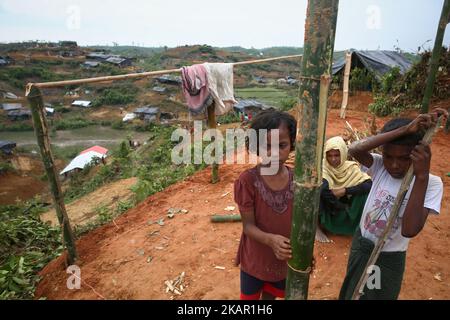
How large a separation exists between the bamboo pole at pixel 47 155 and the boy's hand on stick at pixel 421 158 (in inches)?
109

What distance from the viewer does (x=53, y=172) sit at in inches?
113

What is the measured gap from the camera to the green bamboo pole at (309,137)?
0.82m

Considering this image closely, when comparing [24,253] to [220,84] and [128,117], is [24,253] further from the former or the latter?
[128,117]

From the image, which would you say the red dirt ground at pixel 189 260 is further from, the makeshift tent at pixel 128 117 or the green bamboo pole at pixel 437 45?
the makeshift tent at pixel 128 117

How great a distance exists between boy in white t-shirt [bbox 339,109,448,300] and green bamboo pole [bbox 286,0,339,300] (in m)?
0.51

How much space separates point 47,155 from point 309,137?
2.67 metres

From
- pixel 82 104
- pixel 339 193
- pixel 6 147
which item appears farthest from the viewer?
Answer: pixel 82 104

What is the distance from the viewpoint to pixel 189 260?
3234 millimetres

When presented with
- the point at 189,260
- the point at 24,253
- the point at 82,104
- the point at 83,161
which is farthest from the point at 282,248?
the point at 82,104

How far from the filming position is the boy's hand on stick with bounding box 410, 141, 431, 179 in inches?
41.4

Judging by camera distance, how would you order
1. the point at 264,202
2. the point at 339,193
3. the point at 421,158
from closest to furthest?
1. the point at 421,158
2. the point at 264,202
3. the point at 339,193

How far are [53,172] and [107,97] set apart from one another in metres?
36.5

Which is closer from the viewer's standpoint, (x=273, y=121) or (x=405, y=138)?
(x=405, y=138)

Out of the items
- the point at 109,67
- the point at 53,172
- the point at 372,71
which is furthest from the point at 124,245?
the point at 109,67
